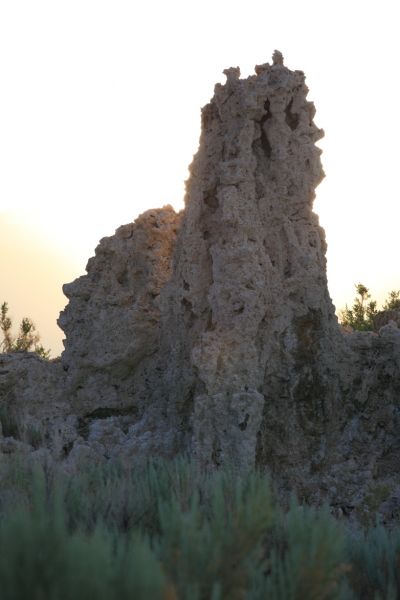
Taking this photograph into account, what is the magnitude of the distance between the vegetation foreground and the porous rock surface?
2.11 meters

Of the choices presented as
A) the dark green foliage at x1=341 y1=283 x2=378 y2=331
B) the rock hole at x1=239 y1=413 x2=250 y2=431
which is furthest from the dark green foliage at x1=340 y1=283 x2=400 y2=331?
the rock hole at x1=239 y1=413 x2=250 y2=431

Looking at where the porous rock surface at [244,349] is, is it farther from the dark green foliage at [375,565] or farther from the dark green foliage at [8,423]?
the dark green foliage at [375,565]

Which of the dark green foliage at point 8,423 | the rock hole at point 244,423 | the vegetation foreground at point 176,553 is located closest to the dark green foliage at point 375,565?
the vegetation foreground at point 176,553

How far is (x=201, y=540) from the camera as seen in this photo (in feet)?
12.2

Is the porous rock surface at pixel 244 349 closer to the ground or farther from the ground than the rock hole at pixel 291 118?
closer to the ground

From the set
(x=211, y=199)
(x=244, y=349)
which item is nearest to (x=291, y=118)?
(x=211, y=199)

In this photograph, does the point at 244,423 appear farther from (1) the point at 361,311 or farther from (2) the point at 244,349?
(1) the point at 361,311

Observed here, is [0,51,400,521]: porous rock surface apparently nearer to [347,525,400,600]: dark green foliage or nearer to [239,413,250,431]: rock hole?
[239,413,250,431]: rock hole

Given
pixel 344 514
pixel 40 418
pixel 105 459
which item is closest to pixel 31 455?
pixel 105 459

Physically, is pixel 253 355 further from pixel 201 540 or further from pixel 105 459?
pixel 201 540

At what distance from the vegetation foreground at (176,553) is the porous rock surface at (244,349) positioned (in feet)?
6.93

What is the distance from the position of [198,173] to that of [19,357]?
10.9 feet

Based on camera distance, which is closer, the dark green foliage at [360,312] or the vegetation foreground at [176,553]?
the vegetation foreground at [176,553]

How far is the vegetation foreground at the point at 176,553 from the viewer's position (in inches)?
123
